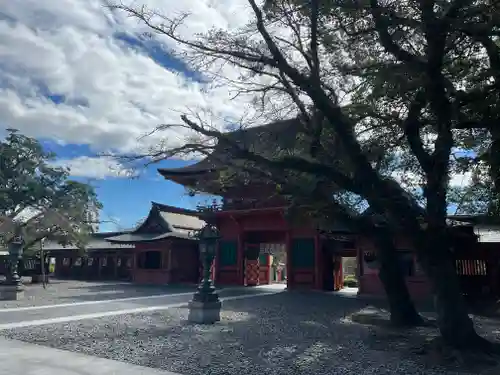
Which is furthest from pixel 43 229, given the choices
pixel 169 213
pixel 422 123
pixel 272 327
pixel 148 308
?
pixel 422 123

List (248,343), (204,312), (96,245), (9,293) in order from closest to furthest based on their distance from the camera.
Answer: (248,343), (204,312), (9,293), (96,245)

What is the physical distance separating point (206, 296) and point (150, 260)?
16.7 metres

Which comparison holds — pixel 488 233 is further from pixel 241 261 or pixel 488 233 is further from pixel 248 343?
pixel 241 261

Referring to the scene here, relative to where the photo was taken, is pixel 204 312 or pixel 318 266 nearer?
pixel 204 312

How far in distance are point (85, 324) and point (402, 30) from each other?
920 centimetres

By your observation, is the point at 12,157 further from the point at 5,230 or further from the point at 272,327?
the point at 272,327

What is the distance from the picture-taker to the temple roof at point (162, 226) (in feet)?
81.9

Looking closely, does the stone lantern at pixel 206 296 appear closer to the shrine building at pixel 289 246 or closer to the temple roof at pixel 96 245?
the shrine building at pixel 289 246

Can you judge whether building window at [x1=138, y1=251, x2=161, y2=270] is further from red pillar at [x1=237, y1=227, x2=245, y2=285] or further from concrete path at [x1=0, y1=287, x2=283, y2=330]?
concrete path at [x1=0, y1=287, x2=283, y2=330]

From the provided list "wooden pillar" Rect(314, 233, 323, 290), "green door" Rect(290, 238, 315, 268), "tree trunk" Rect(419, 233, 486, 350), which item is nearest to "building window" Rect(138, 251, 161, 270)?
"green door" Rect(290, 238, 315, 268)

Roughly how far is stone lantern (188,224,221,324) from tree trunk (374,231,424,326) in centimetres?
399

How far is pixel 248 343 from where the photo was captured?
8.01 m

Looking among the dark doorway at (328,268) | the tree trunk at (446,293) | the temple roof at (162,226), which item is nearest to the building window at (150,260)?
the temple roof at (162,226)

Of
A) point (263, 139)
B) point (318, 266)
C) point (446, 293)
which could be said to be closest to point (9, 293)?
point (263, 139)
